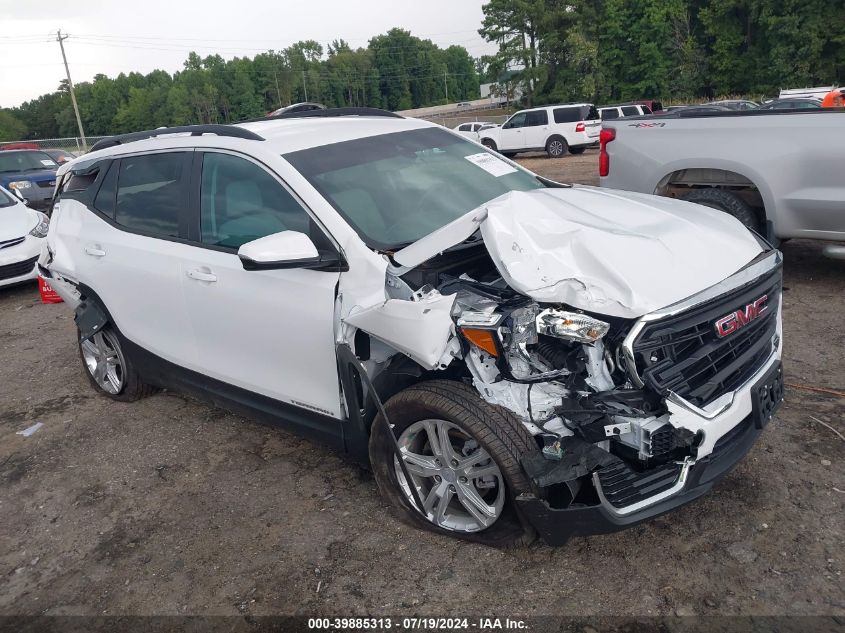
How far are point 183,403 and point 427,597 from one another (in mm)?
2786

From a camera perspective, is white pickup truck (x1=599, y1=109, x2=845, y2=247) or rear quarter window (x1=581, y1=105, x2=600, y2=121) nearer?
white pickup truck (x1=599, y1=109, x2=845, y2=247)

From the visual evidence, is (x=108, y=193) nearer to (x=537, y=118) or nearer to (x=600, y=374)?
(x=600, y=374)

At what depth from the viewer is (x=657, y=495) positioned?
8.14ft

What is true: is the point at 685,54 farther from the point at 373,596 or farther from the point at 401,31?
the point at 401,31

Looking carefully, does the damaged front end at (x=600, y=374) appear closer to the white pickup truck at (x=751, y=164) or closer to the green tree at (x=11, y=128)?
the white pickup truck at (x=751, y=164)

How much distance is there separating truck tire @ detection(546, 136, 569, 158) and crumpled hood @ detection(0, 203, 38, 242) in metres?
17.7

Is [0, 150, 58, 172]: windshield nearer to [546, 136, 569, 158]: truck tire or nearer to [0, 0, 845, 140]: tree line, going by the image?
[546, 136, 569, 158]: truck tire

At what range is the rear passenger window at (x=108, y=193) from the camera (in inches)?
173

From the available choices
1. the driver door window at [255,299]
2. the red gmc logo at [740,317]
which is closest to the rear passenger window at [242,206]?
the driver door window at [255,299]

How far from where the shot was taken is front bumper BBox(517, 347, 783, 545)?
2447 mm

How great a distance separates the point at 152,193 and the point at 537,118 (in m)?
21.1

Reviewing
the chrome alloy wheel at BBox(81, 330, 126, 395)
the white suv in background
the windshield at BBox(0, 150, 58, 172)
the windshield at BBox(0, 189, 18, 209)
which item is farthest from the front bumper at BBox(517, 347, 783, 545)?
the white suv in background

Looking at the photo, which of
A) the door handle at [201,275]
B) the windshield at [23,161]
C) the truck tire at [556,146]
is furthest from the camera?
the truck tire at [556,146]

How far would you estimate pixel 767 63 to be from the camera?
49.0 metres
